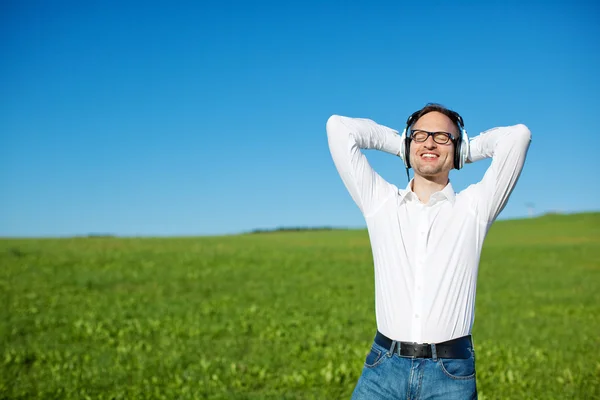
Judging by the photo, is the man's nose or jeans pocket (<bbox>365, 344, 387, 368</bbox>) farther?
the man's nose

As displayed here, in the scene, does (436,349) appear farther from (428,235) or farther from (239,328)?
(239,328)

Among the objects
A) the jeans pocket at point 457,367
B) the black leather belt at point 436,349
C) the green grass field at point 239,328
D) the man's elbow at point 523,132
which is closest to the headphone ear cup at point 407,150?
the man's elbow at point 523,132

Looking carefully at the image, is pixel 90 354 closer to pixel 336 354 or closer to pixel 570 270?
pixel 336 354

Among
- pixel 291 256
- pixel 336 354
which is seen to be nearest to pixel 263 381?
pixel 336 354

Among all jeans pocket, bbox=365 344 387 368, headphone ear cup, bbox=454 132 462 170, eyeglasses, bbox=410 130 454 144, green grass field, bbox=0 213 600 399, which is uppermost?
eyeglasses, bbox=410 130 454 144

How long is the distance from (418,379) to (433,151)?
1.54m

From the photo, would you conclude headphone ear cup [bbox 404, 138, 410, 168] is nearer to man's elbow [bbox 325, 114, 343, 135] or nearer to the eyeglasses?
the eyeglasses

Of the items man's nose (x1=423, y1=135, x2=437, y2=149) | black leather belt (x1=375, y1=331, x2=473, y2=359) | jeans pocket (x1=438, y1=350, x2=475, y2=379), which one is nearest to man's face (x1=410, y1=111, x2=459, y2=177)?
man's nose (x1=423, y1=135, x2=437, y2=149)

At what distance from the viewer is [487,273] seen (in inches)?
1244

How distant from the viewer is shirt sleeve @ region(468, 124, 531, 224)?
13.1ft

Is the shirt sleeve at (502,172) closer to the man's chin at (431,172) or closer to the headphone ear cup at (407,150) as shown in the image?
the man's chin at (431,172)

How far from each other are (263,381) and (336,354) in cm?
222

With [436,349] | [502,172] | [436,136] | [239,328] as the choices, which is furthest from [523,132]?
[239,328]

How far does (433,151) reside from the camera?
4.13 metres
